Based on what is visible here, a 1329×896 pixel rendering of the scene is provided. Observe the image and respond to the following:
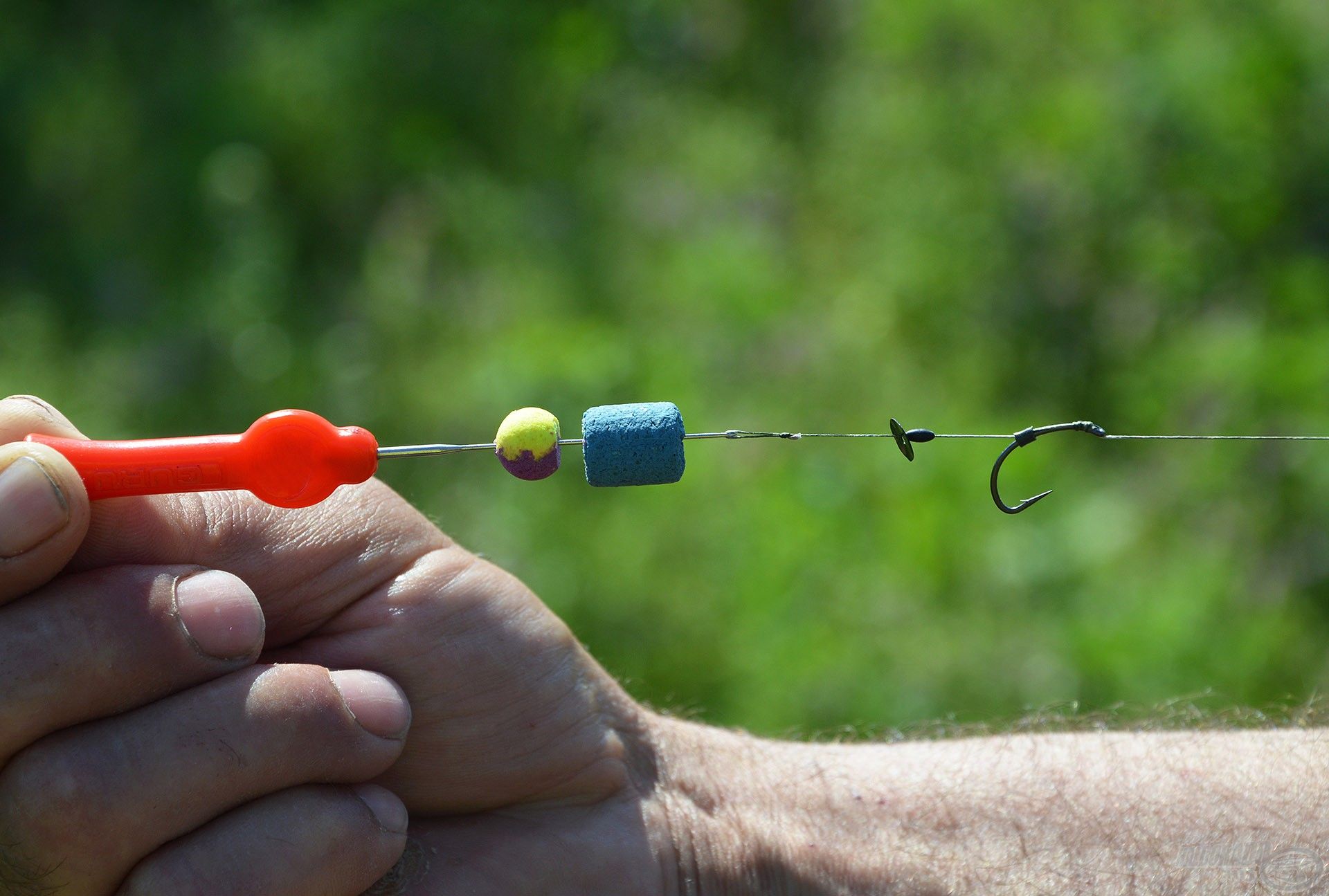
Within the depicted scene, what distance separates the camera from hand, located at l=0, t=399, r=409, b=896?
1573 mm

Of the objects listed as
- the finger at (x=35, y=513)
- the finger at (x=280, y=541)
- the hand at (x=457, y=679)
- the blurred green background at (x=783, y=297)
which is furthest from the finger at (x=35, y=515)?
the blurred green background at (x=783, y=297)

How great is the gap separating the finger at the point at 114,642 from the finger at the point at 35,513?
0.05 m

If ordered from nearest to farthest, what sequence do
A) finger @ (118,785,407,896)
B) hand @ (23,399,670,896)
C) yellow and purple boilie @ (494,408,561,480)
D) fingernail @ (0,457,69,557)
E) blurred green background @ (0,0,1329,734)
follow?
1. fingernail @ (0,457,69,557)
2. finger @ (118,785,407,896)
3. yellow and purple boilie @ (494,408,561,480)
4. hand @ (23,399,670,896)
5. blurred green background @ (0,0,1329,734)

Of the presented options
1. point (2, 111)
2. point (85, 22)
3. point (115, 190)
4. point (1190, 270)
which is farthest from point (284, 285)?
point (1190, 270)

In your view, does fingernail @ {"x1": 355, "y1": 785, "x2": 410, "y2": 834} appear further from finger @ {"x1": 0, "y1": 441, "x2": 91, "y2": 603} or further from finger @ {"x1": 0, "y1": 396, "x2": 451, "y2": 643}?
finger @ {"x1": 0, "y1": 441, "x2": 91, "y2": 603}

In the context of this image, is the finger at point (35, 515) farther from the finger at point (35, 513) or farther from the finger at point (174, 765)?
the finger at point (174, 765)

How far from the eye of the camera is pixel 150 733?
1.64m

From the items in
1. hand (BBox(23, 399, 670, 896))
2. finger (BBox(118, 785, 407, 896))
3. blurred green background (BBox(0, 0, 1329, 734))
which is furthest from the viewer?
blurred green background (BBox(0, 0, 1329, 734))

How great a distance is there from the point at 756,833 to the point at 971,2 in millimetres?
4806

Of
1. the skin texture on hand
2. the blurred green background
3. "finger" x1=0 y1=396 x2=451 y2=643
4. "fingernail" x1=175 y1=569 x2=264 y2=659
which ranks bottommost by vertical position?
the skin texture on hand

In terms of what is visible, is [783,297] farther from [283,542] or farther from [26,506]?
[26,506]

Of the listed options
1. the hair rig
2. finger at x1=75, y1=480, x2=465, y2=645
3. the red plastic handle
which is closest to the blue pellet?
the hair rig

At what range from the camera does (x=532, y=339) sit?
5.07m

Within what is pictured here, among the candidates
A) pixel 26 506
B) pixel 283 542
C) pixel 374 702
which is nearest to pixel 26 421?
pixel 26 506
